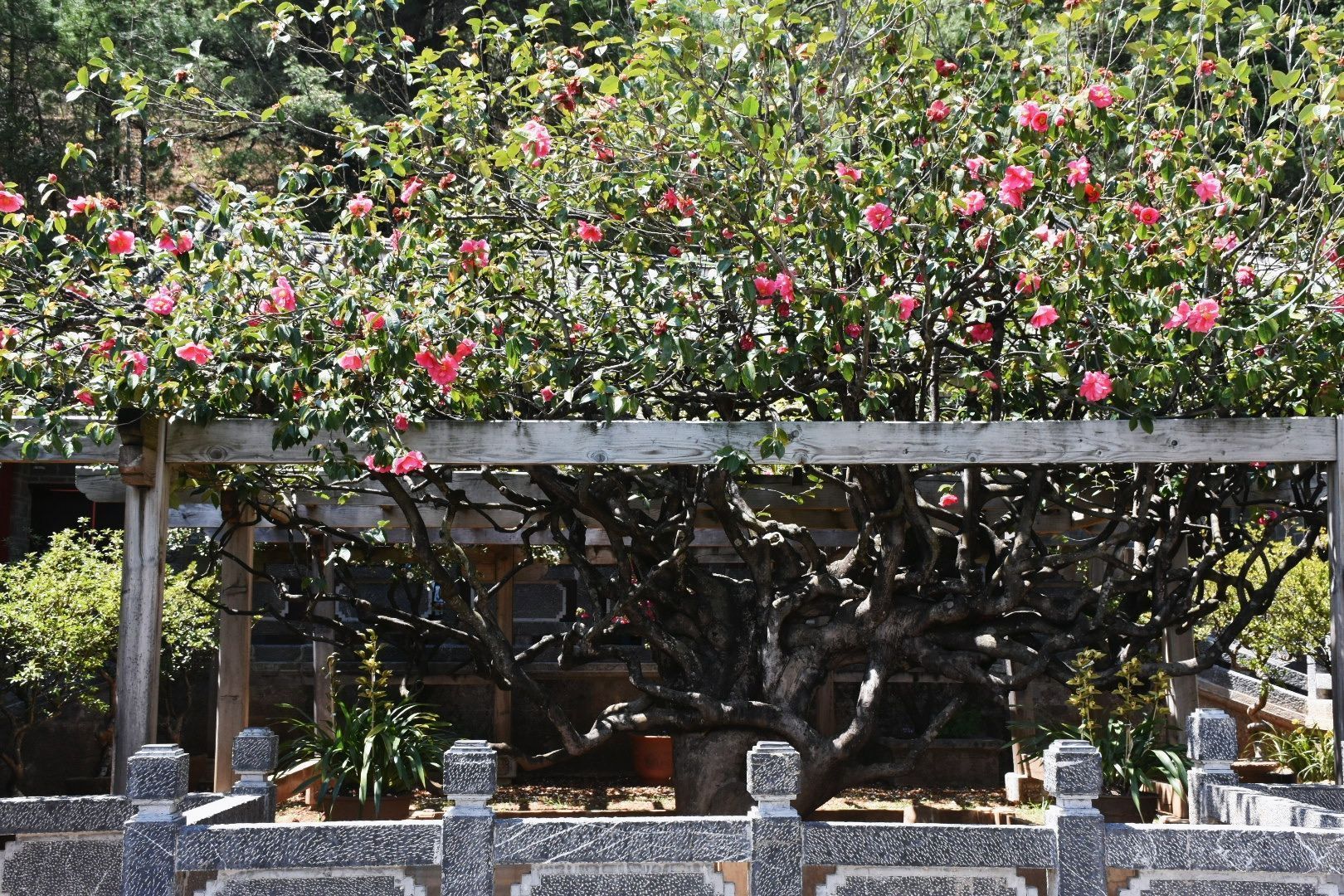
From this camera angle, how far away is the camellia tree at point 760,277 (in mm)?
4828

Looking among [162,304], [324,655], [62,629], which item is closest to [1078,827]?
[162,304]

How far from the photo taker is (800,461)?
507cm

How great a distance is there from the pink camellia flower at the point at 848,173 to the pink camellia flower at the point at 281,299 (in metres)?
2.23

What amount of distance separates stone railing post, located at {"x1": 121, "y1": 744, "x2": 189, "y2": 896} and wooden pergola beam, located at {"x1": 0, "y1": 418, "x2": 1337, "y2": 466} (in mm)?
1468

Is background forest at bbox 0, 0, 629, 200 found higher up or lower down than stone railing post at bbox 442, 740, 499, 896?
higher up

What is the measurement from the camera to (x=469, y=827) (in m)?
3.94

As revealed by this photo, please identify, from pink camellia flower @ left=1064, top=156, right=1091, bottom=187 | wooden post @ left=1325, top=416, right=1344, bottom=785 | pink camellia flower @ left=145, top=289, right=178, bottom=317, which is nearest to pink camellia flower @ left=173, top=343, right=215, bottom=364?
pink camellia flower @ left=145, top=289, right=178, bottom=317

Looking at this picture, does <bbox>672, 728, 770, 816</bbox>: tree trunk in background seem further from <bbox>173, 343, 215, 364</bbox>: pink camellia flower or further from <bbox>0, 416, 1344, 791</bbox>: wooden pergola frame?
<bbox>173, 343, 215, 364</bbox>: pink camellia flower

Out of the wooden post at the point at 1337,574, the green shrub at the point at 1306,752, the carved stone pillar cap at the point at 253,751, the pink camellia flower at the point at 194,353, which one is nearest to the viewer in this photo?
the carved stone pillar cap at the point at 253,751

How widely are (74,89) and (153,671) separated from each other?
230cm

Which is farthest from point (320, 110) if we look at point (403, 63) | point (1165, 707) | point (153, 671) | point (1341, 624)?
point (1341, 624)

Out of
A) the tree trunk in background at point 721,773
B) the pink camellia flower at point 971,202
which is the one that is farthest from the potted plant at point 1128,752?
the pink camellia flower at point 971,202

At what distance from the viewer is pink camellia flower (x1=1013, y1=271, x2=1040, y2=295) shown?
482 cm

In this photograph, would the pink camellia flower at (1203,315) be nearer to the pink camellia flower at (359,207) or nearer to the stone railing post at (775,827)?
the stone railing post at (775,827)
